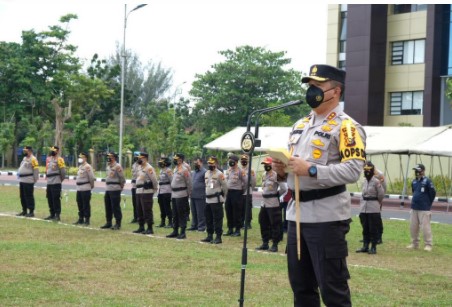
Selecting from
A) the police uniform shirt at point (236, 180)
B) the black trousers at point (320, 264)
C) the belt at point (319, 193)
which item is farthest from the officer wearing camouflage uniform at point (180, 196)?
the belt at point (319, 193)

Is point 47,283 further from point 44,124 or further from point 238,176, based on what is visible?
point 44,124

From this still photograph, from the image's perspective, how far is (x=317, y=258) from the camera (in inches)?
212

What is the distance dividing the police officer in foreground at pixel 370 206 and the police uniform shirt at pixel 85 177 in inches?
277

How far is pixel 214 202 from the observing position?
1677 centimetres

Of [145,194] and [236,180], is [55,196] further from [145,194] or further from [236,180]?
[236,180]

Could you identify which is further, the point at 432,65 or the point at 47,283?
the point at 432,65

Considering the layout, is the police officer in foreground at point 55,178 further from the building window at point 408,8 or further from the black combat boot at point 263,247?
the building window at point 408,8

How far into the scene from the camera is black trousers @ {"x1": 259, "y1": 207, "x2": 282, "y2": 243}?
15414 millimetres

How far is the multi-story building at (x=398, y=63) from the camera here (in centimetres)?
4566

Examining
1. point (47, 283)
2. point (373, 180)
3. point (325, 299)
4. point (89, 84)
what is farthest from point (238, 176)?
point (89, 84)

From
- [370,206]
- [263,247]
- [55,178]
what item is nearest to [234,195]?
[263,247]

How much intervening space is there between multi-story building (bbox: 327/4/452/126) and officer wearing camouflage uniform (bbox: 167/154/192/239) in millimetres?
31254

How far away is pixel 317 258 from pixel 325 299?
29 centimetres

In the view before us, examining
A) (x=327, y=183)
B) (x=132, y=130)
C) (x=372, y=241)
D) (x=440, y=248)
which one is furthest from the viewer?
(x=132, y=130)
